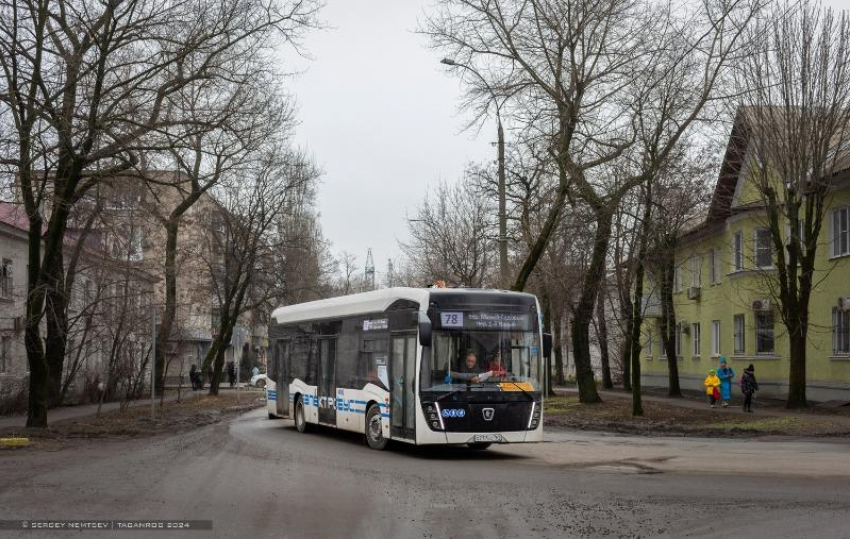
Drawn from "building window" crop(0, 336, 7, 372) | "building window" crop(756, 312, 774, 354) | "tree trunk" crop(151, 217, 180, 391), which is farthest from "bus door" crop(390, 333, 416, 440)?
"building window" crop(756, 312, 774, 354)

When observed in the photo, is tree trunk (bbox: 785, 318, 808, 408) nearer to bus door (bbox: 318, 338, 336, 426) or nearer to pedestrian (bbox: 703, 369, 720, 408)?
pedestrian (bbox: 703, 369, 720, 408)

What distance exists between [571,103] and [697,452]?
1302 cm

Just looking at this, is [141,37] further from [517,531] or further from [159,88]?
[517,531]

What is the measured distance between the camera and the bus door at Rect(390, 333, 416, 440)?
17.6m

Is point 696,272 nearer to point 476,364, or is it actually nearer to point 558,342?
point 558,342

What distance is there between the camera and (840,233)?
110ft

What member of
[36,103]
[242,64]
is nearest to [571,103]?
[242,64]

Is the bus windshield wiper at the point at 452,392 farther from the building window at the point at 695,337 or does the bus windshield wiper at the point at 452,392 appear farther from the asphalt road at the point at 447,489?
the building window at the point at 695,337

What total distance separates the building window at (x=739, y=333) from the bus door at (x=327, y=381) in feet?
78.4

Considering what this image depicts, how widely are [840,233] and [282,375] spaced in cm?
1898

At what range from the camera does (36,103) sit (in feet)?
64.3

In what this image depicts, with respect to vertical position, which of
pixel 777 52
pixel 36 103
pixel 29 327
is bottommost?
pixel 29 327

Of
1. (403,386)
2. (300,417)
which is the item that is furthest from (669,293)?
(403,386)

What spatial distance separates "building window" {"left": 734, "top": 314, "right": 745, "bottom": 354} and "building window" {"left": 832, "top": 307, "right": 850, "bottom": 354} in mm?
7424
